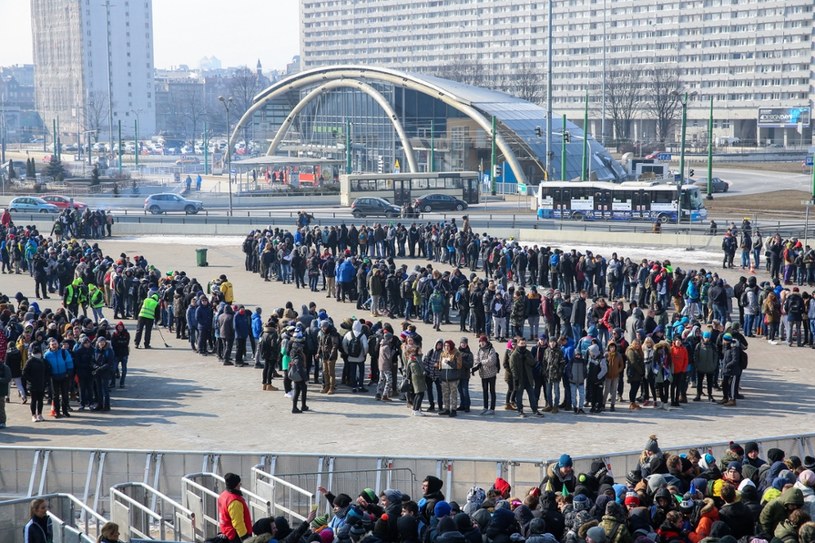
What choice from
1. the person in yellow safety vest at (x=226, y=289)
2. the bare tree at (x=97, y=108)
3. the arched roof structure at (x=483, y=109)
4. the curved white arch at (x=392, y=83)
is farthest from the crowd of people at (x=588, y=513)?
the bare tree at (x=97, y=108)

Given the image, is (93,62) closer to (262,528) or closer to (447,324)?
(447,324)

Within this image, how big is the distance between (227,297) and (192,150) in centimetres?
12207

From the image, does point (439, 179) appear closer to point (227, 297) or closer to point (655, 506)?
point (227, 297)

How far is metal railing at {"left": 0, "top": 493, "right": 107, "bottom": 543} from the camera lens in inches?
402

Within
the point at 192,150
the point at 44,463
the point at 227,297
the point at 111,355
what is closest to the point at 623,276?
the point at 227,297

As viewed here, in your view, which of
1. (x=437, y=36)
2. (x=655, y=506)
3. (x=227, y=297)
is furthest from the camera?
(x=437, y=36)

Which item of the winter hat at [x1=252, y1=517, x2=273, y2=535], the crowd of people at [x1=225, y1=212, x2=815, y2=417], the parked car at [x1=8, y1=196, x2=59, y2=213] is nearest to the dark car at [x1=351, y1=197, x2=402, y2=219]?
the parked car at [x1=8, y1=196, x2=59, y2=213]

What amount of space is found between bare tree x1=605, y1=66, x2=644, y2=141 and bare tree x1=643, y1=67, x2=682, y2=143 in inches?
46.3

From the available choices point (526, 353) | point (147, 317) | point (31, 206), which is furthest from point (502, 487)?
point (31, 206)

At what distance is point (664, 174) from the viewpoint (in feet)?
247

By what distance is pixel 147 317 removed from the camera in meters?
22.3

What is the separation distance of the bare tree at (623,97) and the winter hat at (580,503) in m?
109

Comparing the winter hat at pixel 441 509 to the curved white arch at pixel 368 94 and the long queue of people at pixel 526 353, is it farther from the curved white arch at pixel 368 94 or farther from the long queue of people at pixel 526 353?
the curved white arch at pixel 368 94

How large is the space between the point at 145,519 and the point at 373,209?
40663 mm
